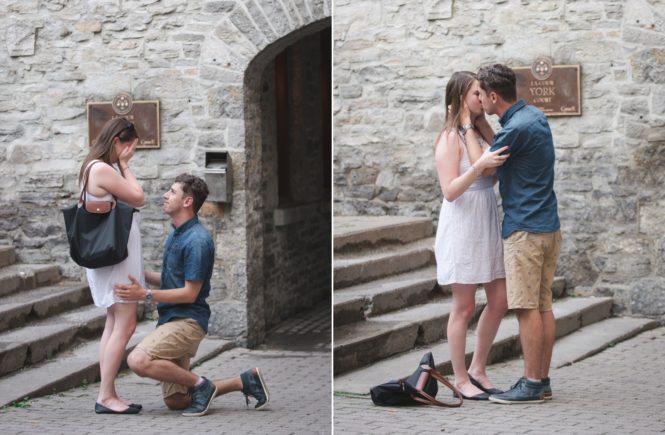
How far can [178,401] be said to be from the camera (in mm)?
4270

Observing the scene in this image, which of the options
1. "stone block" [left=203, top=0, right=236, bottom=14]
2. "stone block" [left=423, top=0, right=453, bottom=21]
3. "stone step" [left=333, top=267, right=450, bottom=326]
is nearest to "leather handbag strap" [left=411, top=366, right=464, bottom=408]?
"stone step" [left=333, top=267, right=450, bottom=326]

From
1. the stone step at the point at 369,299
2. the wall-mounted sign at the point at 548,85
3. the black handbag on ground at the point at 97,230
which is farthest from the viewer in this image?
the black handbag on ground at the point at 97,230

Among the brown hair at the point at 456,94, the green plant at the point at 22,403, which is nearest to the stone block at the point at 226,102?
the green plant at the point at 22,403

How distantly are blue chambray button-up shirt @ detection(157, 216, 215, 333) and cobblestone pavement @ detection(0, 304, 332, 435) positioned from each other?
1.25 feet

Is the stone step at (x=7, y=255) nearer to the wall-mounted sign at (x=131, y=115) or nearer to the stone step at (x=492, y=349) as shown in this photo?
the wall-mounted sign at (x=131, y=115)

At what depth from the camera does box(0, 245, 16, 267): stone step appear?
4.35 m

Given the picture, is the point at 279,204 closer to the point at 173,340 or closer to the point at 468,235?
the point at 173,340

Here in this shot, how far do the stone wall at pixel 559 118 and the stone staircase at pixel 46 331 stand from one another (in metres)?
1.50

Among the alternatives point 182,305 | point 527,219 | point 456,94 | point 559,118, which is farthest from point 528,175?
point 182,305

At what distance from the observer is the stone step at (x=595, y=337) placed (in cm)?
433

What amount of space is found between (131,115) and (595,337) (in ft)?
6.73

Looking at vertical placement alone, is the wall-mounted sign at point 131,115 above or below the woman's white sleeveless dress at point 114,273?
above

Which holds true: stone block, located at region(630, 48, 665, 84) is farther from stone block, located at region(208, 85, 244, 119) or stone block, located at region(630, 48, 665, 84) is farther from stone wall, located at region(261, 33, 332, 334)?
stone wall, located at region(261, 33, 332, 334)

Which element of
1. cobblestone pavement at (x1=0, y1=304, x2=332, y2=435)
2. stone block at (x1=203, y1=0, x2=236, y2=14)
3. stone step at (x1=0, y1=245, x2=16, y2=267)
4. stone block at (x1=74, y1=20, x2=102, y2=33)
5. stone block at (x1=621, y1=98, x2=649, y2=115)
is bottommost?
cobblestone pavement at (x1=0, y1=304, x2=332, y2=435)
